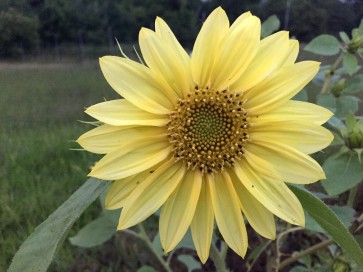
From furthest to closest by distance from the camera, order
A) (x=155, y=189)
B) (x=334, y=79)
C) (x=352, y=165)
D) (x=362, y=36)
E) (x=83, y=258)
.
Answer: (x=83, y=258), (x=334, y=79), (x=362, y=36), (x=352, y=165), (x=155, y=189)

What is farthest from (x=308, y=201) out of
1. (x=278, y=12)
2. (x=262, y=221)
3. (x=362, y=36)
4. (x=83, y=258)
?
(x=83, y=258)

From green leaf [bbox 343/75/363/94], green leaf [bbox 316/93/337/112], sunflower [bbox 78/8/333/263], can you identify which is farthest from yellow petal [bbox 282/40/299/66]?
green leaf [bbox 343/75/363/94]

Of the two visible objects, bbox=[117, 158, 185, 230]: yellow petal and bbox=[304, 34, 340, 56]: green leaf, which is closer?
bbox=[117, 158, 185, 230]: yellow petal

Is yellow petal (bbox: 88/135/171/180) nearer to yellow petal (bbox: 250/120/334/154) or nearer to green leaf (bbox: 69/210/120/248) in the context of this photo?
yellow petal (bbox: 250/120/334/154)

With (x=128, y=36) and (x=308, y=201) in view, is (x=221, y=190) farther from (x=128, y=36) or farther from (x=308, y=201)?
(x=128, y=36)

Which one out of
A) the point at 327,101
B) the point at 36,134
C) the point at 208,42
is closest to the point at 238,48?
the point at 208,42

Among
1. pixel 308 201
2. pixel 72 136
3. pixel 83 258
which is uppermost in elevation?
pixel 308 201

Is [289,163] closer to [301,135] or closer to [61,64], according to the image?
[301,135]
